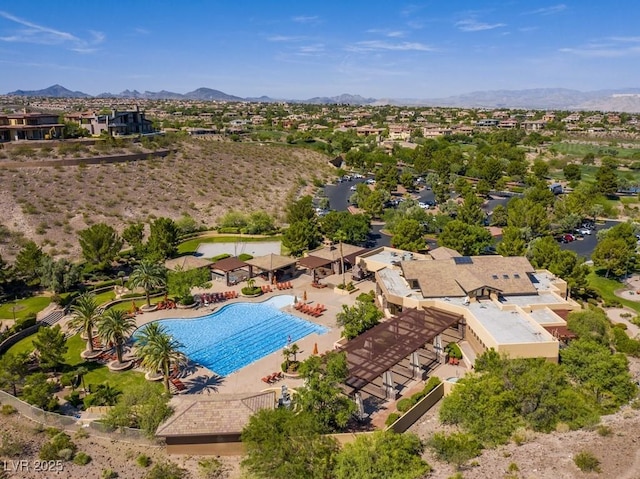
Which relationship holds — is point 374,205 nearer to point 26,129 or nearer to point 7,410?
point 7,410

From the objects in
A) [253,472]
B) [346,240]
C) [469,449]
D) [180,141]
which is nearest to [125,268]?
[346,240]

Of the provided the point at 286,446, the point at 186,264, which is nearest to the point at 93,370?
the point at 186,264

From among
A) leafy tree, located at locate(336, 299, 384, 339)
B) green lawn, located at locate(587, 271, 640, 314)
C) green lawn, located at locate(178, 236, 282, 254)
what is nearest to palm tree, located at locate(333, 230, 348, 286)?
green lawn, located at locate(178, 236, 282, 254)

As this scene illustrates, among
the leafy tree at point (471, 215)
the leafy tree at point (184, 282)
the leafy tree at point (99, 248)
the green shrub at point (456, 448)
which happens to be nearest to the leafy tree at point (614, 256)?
the leafy tree at point (471, 215)

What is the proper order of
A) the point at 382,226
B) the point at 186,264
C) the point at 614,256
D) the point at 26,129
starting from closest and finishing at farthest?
the point at 614,256, the point at 186,264, the point at 382,226, the point at 26,129

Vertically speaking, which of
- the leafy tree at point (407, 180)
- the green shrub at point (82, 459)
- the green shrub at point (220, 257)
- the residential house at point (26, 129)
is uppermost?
the residential house at point (26, 129)

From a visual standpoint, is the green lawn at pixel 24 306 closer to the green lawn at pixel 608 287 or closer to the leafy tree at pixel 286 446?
the leafy tree at pixel 286 446

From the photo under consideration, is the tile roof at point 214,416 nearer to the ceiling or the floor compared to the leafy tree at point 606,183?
nearer to the floor

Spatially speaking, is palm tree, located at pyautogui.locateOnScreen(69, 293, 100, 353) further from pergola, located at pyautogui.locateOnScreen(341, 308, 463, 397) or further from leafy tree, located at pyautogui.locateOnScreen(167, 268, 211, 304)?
pergola, located at pyautogui.locateOnScreen(341, 308, 463, 397)
